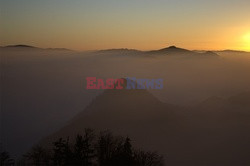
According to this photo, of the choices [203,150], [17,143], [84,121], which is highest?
[84,121]

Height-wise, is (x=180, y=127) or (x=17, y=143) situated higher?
(x=180, y=127)

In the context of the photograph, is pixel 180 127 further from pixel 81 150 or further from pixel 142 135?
Result: pixel 81 150

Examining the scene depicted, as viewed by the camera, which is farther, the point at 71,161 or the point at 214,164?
the point at 214,164

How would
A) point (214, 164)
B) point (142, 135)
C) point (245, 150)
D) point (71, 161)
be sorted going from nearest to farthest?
point (71, 161), point (214, 164), point (245, 150), point (142, 135)

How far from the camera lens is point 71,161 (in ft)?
75.3

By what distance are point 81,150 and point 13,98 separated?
17905cm

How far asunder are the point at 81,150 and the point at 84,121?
135 feet

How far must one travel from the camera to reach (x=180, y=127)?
63562 mm

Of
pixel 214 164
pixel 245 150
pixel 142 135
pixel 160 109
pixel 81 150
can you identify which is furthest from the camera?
pixel 160 109

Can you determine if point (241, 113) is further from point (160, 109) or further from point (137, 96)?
point (137, 96)

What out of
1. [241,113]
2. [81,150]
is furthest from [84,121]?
[241,113]

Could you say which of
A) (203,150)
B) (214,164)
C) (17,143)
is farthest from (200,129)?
(17,143)

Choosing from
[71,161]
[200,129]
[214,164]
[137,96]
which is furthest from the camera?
[137,96]

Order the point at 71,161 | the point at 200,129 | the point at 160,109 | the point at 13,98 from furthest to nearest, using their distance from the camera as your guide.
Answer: the point at 13,98 < the point at 160,109 < the point at 200,129 < the point at 71,161
